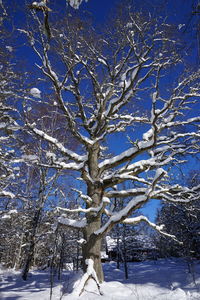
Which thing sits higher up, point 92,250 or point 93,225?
point 93,225

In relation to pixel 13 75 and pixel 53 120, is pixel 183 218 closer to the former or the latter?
pixel 53 120

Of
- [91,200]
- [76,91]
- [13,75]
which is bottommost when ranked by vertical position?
[91,200]

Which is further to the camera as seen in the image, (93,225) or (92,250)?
(93,225)

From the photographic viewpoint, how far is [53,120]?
10953mm

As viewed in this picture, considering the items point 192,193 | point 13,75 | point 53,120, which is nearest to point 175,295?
point 192,193

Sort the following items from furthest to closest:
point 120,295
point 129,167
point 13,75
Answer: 1. point 129,167
2. point 120,295
3. point 13,75

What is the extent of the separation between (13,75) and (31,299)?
5043 millimetres

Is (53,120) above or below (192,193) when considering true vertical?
above

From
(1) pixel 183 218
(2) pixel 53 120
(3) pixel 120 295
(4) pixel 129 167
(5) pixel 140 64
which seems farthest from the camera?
(1) pixel 183 218

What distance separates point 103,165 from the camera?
22.0 ft

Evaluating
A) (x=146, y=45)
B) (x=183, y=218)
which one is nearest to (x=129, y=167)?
(x=146, y=45)

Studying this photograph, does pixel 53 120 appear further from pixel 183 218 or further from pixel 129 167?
pixel 183 218

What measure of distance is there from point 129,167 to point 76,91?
11.3 ft

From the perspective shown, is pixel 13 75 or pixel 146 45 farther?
pixel 146 45
